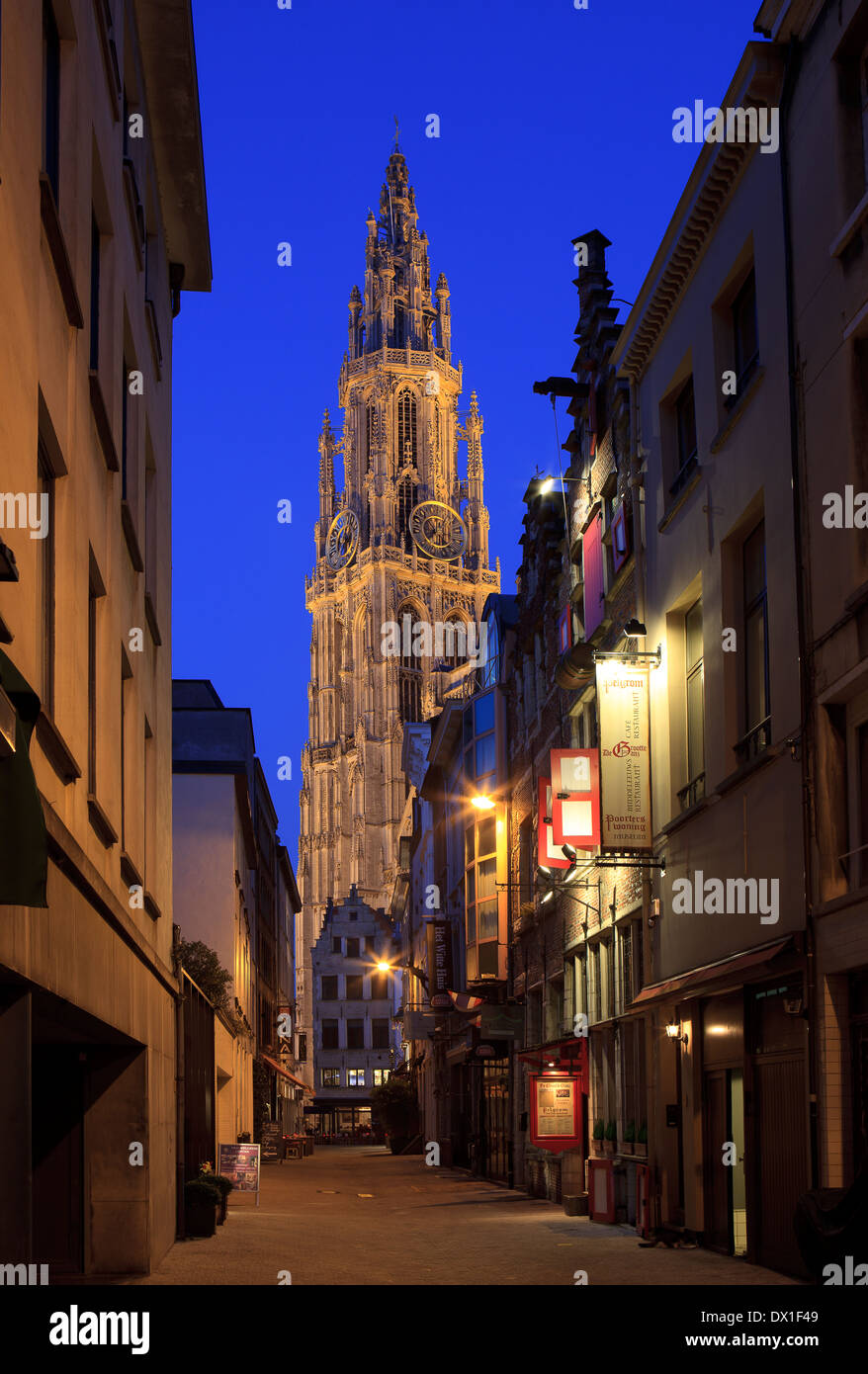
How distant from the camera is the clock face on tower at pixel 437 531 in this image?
6693 inches

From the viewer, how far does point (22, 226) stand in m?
9.08

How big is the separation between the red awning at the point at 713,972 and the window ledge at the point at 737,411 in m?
5.76

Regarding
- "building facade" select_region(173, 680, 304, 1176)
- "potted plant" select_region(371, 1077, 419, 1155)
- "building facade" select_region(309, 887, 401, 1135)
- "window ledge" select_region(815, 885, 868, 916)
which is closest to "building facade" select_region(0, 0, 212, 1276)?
"window ledge" select_region(815, 885, 868, 916)

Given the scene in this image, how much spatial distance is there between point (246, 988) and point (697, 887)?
33.5 meters

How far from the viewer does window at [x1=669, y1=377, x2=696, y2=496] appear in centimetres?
2159

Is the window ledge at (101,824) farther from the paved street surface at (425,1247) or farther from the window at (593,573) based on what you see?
→ the window at (593,573)

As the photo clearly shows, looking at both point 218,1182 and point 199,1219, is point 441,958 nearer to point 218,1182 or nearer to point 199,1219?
point 218,1182

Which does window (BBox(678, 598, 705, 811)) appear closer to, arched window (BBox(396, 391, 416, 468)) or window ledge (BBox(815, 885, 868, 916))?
window ledge (BBox(815, 885, 868, 916))

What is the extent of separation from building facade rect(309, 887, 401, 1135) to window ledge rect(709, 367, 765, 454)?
9040 centimetres

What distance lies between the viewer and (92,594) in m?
14.4

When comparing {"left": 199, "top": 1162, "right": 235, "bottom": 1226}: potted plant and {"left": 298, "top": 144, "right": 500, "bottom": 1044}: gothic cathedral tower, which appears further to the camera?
{"left": 298, "top": 144, "right": 500, "bottom": 1044}: gothic cathedral tower

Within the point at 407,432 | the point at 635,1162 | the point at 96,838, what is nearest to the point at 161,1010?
the point at 96,838

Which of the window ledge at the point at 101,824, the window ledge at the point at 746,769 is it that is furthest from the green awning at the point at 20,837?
the window ledge at the point at 746,769
